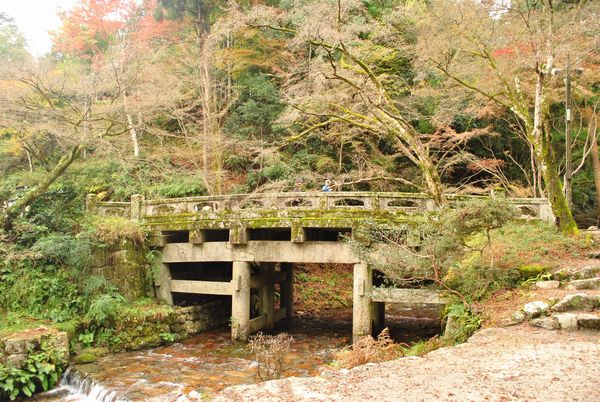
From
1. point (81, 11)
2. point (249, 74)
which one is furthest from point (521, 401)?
point (81, 11)

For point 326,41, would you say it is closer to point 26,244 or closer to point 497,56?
point 497,56

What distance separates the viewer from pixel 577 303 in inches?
316

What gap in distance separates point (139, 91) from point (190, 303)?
8.22 m

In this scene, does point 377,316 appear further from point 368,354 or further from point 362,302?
point 368,354

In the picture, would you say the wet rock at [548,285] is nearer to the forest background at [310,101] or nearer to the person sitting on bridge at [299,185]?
the forest background at [310,101]

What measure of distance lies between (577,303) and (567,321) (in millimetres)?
601

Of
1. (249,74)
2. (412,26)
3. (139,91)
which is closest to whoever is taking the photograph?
(139,91)

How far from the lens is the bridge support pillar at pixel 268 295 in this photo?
52.3 ft

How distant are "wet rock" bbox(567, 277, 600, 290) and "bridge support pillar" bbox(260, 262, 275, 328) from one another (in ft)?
31.7

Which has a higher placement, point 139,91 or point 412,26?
point 412,26

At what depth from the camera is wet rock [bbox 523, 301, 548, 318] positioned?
813 centimetres

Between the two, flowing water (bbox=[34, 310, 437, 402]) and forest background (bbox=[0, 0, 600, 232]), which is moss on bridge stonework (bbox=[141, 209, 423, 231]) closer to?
forest background (bbox=[0, 0, 600, 232])

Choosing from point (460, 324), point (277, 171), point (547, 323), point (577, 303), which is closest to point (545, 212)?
point (577, 303)

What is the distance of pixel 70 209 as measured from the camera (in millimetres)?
15906
